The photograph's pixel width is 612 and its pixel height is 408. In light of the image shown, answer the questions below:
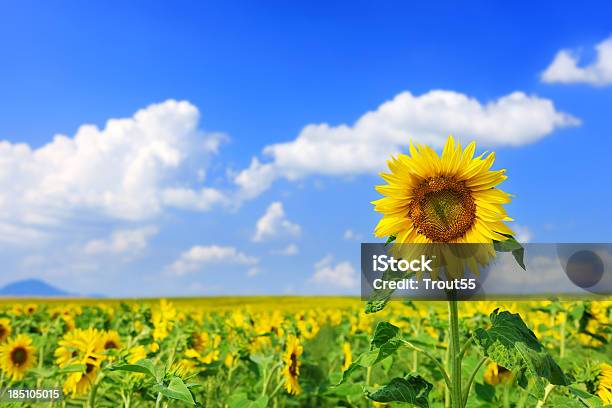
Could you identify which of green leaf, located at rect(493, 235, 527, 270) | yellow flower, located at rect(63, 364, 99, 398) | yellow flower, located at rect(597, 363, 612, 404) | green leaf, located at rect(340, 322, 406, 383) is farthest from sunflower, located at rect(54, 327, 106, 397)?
yellow flower, located at rect(597, 363, 612, 404)

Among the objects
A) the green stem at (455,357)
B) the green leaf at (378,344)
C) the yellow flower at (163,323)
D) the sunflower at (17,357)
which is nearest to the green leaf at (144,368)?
the green leaf at (378,344)

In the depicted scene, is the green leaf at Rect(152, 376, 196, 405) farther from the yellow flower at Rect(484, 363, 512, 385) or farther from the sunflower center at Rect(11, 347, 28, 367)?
the sunflower center at Rect(11, 347, 28, 367)

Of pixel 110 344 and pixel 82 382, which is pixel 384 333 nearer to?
pixel 82 382

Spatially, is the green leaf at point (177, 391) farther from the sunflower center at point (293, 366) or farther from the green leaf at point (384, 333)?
the sunflower center at point (293, 366)

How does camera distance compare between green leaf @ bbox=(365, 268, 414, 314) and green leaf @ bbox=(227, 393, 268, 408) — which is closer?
green leaf @ bbox=(365, 268, 414, 314)

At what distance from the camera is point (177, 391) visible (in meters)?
2.03

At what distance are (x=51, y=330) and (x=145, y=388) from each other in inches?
166

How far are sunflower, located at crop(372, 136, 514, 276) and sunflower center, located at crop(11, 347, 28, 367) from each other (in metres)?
4.94

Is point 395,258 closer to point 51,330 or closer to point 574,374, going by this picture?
point 574,374

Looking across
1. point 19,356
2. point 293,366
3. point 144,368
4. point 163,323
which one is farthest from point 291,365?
point 19,356

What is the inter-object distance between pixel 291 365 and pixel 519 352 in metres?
2.58

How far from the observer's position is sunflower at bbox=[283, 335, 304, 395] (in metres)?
4.16

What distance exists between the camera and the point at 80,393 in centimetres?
445

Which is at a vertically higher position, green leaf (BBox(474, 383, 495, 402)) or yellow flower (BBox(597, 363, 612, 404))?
yellow flower (BBox(597, 363, 612, 404))
